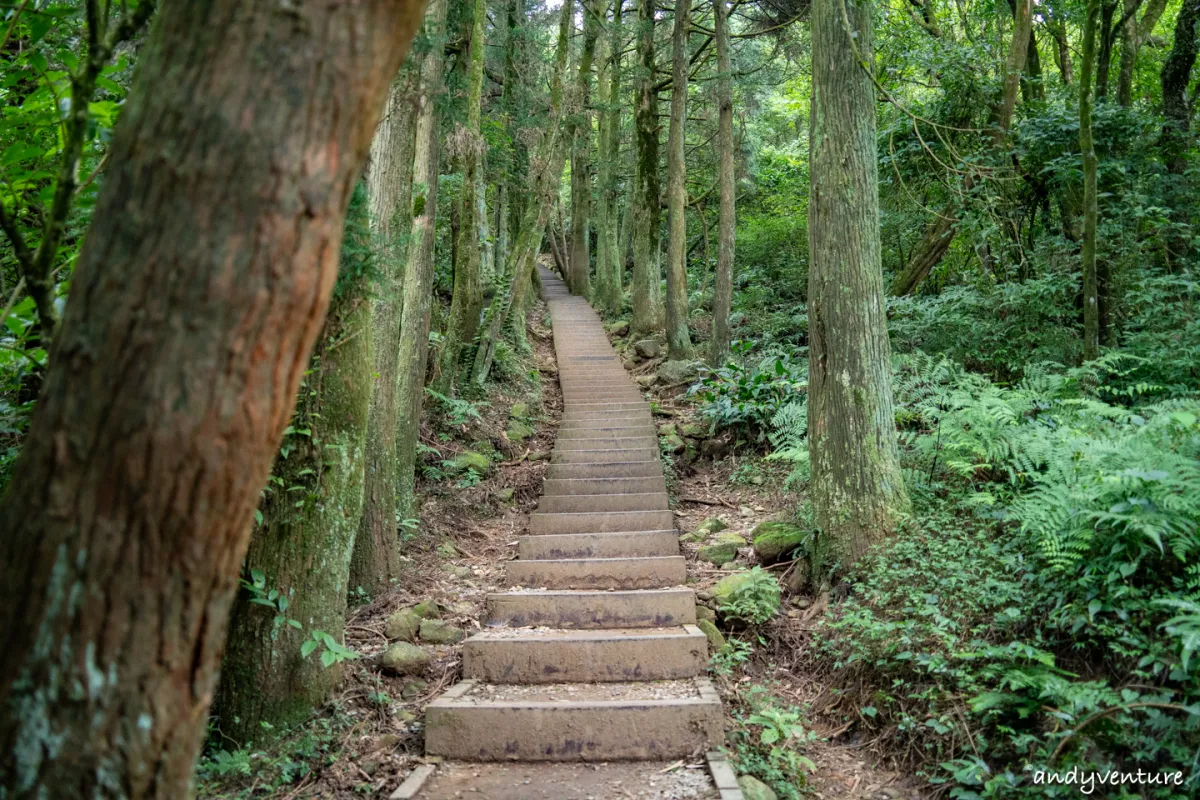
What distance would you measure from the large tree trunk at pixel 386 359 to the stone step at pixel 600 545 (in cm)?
129

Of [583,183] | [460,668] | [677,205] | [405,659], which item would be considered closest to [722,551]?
[460,668]

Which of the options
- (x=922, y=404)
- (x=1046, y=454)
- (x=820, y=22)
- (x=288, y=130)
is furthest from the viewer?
(x=922, y=404)

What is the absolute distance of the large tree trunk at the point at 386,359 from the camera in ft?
18.0

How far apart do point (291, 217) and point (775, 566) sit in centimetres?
542

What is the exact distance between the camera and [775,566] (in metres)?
6.12

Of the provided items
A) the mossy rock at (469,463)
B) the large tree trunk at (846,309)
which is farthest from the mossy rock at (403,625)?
the large tree trunk at (846,309)

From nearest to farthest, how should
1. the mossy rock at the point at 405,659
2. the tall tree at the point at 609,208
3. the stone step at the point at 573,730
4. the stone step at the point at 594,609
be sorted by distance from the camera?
the stone step at the point at 573,730, the mossy rock at the point at 405,659, the stone step at the point at 594,609, the tall tree at the point at 609,208

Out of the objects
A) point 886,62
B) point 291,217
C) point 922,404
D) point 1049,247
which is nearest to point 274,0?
point 291,217

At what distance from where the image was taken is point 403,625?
525cm

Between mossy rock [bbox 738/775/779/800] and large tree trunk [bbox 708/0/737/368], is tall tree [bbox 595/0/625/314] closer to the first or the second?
large tree trunk [bbox 708/0/737/368]

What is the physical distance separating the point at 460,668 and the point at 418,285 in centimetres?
395

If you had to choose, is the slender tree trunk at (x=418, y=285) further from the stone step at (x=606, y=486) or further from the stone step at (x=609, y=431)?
the stone step at (x=609, y=431)

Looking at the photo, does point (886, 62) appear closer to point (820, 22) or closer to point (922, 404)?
point (820, 22)

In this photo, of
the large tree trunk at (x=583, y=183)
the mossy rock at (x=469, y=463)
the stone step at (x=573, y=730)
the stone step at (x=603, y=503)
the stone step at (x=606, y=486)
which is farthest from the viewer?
the large tree trunk at (x=583, y=183)
